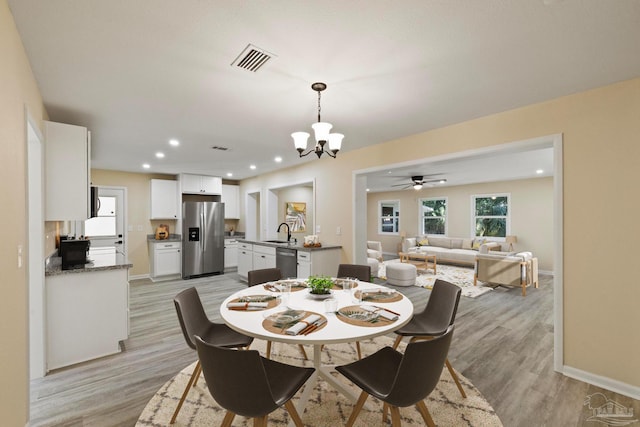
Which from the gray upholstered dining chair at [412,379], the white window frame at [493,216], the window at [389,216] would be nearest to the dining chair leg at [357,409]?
the gray upholstered dining chair at [412,379]

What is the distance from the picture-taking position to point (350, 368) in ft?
5.70

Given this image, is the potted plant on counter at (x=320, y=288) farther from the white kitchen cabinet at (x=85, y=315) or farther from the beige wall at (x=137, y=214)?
the beige wall at (x=137, y=214)

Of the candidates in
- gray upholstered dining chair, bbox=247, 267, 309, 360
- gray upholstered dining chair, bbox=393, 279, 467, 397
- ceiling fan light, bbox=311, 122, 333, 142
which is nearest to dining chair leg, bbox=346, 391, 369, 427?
gray upholstered dining chair, bbox=393, 279, 467, 397

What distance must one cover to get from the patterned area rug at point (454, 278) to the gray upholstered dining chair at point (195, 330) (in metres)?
4.10

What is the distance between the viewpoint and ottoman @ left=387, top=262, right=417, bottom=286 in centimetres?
576

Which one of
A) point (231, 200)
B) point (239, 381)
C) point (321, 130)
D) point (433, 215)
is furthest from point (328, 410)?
point (433, 215)

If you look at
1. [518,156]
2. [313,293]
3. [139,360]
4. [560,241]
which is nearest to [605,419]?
[560,241]

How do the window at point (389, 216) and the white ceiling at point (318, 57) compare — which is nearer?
the white ceiling at point (318, 57)

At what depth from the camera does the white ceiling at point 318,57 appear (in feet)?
5.03

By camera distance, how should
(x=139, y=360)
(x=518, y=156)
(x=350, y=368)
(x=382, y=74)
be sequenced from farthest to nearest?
(x=518, y=156), (x=139, y=360), (x=382, y=74), (x=350, y=368)

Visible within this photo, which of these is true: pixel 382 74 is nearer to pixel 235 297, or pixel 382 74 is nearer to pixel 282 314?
pixel 282 314

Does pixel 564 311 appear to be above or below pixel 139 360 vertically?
above

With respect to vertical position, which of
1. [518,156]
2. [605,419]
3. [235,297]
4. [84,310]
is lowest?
[605,419]

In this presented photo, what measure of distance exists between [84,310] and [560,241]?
14.8ft
